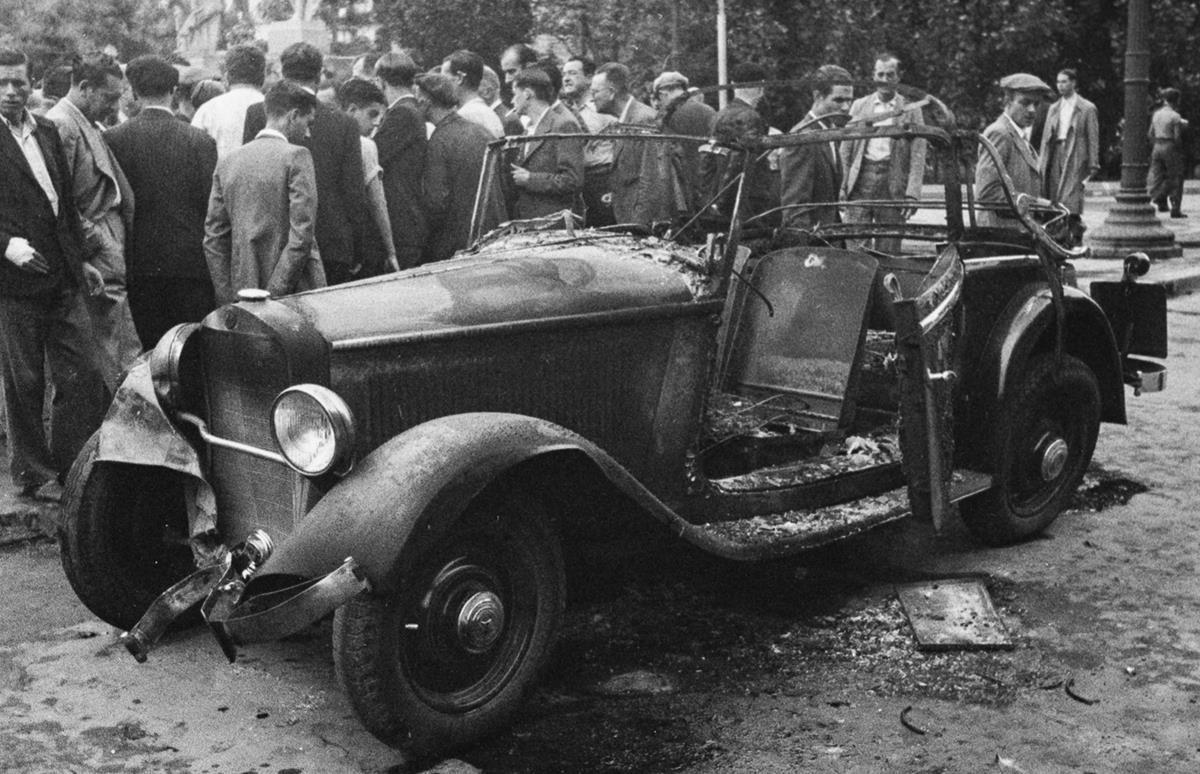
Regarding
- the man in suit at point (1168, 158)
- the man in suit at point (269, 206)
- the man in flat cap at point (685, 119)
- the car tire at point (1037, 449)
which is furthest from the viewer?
the man in suit at point (1168, 158)

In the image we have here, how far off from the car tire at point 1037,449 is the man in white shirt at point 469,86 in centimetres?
396

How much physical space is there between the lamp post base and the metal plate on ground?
1001 centimetres

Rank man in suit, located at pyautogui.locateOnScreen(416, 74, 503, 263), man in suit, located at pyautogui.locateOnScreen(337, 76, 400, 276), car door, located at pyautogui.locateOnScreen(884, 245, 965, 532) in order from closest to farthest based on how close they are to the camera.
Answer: car door, located at pyautogui.locateOnScreen(884, 245, 965, 532)
man in suit, located at pyautogui.locateOnScreen(337, 76, 400, 276)
man in suit, located at pyautogui.locateOnScreen(416, 74, 503, 263)

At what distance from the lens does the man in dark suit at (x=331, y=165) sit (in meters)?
6.97

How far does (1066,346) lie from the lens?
6117 mm

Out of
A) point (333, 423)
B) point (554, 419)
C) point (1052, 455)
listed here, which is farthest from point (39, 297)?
point (1052, 455)

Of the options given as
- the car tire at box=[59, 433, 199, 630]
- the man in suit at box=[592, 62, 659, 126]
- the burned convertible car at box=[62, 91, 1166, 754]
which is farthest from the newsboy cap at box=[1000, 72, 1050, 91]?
the car tire at box=[59, 433, 199, 630]

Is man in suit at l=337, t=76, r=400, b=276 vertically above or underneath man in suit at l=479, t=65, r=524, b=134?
underneath

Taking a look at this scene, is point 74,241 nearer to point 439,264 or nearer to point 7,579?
point 7,579

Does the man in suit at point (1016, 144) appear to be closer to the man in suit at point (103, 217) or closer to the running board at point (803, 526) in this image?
the running board at point (803, 526)

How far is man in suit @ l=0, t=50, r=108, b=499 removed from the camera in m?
6.00

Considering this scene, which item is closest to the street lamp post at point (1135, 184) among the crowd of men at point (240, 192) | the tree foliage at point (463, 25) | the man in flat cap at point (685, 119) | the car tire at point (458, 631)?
the man in flat cap at point (685, 119)

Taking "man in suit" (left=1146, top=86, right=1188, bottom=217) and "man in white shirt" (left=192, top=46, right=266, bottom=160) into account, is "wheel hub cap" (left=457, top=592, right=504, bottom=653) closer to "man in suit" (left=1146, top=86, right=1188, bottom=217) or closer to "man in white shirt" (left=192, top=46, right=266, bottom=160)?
"man in white shirt" (left=192, top=46, right=266, bottom=160)

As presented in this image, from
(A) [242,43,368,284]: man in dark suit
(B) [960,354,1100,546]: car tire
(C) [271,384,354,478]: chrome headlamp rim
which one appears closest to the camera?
(C) [271,384,354,478]: chrome headlamp rim
